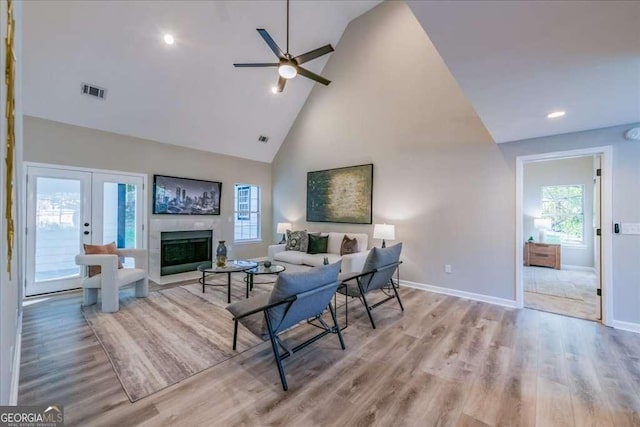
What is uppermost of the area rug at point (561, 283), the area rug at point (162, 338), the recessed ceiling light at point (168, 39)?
the recessed ceiling light at point (168, 39)

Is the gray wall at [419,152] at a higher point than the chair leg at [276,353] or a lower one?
higher

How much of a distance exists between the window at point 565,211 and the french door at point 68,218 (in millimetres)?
9615

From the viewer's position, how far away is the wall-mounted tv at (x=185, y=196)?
17.4ft

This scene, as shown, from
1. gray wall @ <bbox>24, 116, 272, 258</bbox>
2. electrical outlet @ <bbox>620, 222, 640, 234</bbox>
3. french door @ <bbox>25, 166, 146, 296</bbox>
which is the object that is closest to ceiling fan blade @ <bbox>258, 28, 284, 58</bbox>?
gray wall @ <bbox>24, 116, 272, 258</bbox>

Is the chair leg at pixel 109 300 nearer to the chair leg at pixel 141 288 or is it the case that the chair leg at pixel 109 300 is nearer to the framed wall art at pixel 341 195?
the chair leg at pixel 141 288

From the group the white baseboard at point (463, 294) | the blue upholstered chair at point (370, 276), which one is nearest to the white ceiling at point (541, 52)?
the blue upholstered chair at point (370, 276)

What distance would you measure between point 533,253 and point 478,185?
402cm

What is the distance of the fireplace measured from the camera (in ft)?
17.6

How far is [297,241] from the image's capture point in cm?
591

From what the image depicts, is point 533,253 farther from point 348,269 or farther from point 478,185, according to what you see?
point 348,269

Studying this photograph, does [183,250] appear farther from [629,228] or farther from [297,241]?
[629,228]

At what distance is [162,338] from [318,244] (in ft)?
11.2

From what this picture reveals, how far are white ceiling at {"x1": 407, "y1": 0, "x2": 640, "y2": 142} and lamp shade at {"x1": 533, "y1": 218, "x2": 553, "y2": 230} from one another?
477 centimetres

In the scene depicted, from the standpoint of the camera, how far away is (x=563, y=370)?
7.30ft
